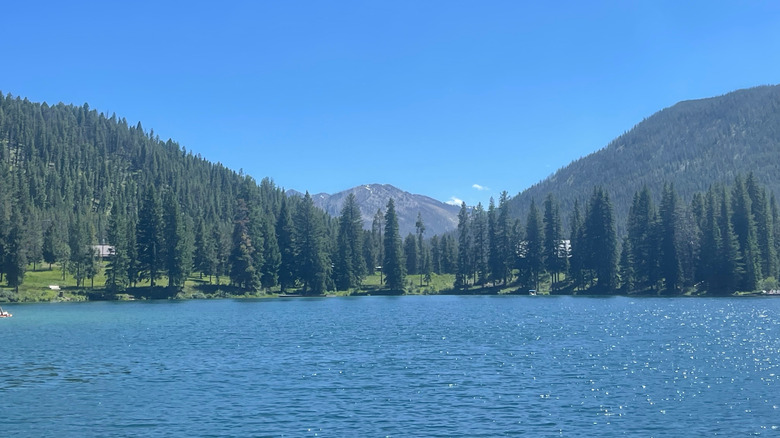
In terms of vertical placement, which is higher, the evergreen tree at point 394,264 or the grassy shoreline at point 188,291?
the evergreen tree at point 394,264

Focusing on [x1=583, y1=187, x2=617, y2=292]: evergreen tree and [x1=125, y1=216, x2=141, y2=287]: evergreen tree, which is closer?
[x1=125, y1=216, x2=141, y2=287]: evergreen tree

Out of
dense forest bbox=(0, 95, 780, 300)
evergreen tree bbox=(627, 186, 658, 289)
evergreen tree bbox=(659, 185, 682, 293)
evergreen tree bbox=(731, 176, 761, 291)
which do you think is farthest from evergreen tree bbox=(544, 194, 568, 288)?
evergreen tree bbox=(731, 176, 761, 291)

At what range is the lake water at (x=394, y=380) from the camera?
3014 centimetres

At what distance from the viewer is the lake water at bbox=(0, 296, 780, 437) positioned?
30.1 m

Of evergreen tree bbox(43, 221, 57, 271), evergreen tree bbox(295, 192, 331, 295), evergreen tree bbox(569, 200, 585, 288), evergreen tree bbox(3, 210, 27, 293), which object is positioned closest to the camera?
evergreen tree bbox(3, 210, 27, 293)

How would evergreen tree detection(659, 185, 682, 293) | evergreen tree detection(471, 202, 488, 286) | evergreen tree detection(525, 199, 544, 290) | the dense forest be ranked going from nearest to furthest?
the dense forest
evergreen tree detection(659, 185, 682, 293)
evergreen tree detection(525, 199, 544, 290)
evergreen tree detection(471, 202, 488, 286)

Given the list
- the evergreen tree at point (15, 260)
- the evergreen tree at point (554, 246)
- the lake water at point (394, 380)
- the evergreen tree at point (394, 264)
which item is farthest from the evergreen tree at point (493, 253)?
the evergreen tree at point (15, 260)

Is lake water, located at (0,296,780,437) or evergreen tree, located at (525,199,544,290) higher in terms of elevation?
evergreen tree, located at (525,199,544,290)

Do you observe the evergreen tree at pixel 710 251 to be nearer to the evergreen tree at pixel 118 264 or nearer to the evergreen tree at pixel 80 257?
the evergreen tree at pixel 118 264

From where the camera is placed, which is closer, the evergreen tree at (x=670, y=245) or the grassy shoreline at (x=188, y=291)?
the grassy shoreline at (x=188, y=291)

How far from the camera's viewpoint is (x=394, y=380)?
40.8 m

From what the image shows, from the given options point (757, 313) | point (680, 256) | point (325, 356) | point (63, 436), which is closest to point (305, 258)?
point (680, 256)

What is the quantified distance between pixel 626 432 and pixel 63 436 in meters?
24.3

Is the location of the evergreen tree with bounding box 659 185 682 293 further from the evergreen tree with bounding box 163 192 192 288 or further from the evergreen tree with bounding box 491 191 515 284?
the evergreen tree with bounding box 163 192 192 288
